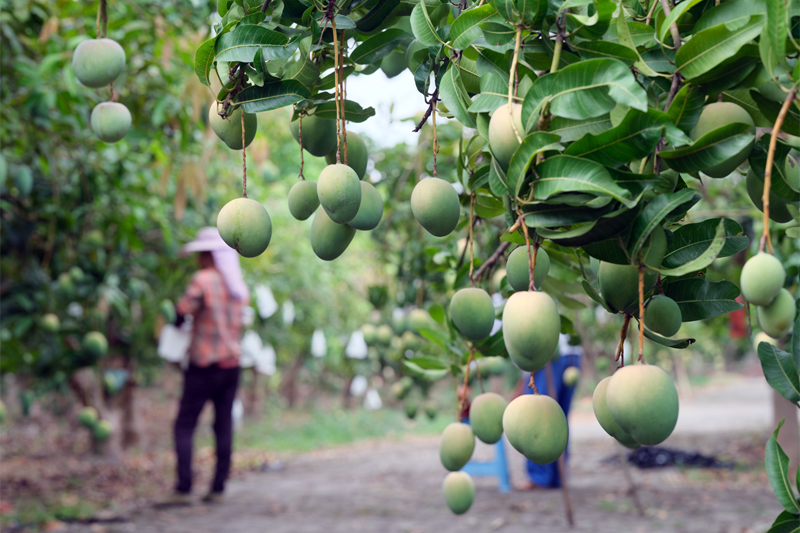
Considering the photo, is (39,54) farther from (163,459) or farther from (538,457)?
(163,459)

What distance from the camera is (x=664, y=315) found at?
2.20ft

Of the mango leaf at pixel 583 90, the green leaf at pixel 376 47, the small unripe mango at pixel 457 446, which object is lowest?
the small unripe mango at pixel 457 446

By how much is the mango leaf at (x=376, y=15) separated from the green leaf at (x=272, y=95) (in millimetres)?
144

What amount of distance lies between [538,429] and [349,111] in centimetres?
46

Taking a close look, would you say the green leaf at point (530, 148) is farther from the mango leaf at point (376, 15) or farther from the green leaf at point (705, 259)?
the mango leaf at point (376, 15)

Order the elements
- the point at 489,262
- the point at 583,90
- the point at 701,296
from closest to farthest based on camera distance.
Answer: the point at 583,90, the point at 701,296, the point at 489,262

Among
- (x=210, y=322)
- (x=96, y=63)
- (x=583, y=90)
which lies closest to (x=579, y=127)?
(x=583, y=90)

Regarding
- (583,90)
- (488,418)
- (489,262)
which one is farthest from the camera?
(489,262)

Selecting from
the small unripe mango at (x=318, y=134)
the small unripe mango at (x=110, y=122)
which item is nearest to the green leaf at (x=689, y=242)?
the small unripe mango at (x=318, y=134)

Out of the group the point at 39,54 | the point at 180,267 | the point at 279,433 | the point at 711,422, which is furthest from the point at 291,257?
the point at 711,422

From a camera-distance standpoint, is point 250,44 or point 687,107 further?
point 250,44

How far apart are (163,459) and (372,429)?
126 inches

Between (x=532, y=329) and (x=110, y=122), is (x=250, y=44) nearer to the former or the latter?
→ (x=532, y=329)

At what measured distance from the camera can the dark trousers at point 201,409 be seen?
3676 mm
